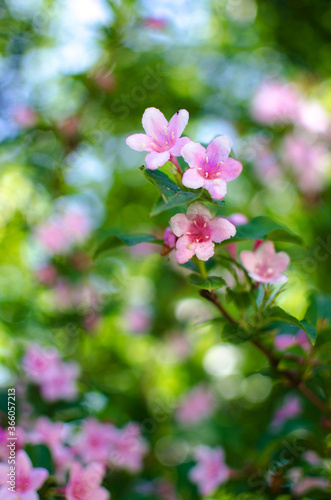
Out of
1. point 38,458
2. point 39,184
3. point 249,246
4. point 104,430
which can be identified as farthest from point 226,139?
point 39,184

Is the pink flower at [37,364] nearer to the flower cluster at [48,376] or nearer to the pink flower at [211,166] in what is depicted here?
the flower cluster at [48,376]

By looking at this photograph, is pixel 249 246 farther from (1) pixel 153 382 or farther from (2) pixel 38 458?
(1) pixel 153 382

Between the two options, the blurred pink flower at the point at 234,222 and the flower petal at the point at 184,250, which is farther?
the blurred pink flower at the point at 234,222

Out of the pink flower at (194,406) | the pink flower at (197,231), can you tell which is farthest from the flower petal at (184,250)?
the pink flower at (194,406)

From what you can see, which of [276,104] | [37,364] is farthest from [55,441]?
[276,104]

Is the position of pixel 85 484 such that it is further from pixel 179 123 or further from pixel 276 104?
pixel 276 104

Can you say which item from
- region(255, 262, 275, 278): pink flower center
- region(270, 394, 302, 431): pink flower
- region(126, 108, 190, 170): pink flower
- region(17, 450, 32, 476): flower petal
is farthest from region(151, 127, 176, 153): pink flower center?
region(270, 394, 302, 431): pink flower
